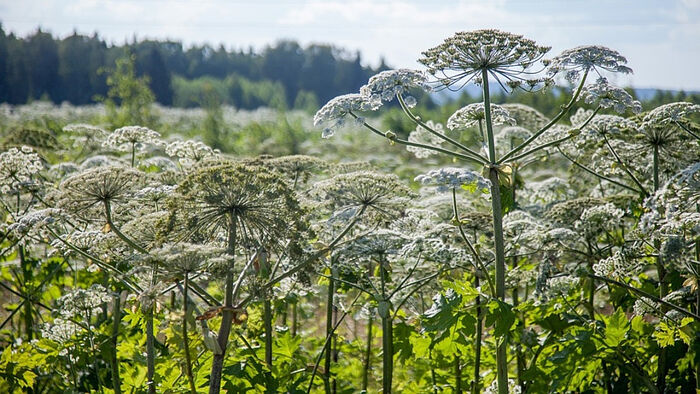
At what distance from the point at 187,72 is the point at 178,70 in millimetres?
3093

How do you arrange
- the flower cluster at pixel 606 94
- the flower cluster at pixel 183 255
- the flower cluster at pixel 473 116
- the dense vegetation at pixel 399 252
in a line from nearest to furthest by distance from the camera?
the flower cluster at pixel 183 255 → the dense vegetation at pixel 399 252 → the flower cluster at pixel 606 94 → the flower cluster at pixel 473 116

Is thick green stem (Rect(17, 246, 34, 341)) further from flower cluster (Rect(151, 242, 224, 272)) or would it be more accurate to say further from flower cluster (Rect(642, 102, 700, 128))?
flower cluster (Rect(642, 102, 700, 128))

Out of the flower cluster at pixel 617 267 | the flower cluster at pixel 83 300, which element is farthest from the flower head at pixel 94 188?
the flower cluster at pixel 617 267

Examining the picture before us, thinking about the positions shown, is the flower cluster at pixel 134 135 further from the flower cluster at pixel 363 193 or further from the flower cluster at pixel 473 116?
the flower cluster at pixel 473 116

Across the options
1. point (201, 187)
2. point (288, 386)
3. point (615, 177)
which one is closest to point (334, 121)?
point (201, 187)

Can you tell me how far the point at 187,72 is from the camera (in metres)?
120

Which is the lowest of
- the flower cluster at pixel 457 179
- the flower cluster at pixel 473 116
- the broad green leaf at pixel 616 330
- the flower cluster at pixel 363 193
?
the broad green leaf at pixel 616 330

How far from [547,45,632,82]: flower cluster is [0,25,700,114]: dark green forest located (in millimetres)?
1569

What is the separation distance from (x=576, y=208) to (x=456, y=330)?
2.04 m

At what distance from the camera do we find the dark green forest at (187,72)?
4519cm

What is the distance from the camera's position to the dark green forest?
45188mm

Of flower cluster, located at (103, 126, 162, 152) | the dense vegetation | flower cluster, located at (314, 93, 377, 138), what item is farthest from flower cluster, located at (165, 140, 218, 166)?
flower cluster, located at (314, 93, 377, 138)

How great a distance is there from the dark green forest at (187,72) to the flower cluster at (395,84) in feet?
6.37

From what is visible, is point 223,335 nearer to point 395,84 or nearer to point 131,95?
point 395,84
